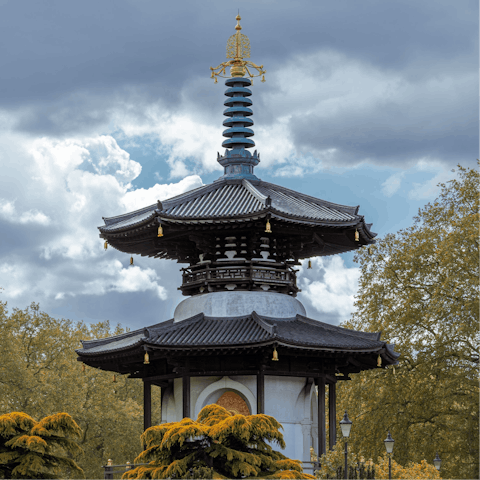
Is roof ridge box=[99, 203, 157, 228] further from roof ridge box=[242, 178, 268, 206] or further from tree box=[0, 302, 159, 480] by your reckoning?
tree box=[0, 302, 159, 480]

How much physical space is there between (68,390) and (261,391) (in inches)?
886

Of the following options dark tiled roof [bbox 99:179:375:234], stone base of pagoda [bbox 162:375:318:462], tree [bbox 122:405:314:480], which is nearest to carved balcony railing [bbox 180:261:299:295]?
dark tiled roof [bbox 99:179:375:234]

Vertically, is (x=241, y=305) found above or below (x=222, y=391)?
above

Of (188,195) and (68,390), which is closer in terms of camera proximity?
(188,195)

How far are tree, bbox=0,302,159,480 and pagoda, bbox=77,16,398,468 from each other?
15.9 metres

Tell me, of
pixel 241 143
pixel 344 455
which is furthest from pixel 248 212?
pixel 344 455

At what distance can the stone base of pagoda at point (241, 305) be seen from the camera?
83.4ft

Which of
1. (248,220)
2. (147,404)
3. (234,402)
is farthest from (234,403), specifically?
(248,220)

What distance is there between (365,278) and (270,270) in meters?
13.0

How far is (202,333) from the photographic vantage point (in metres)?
24.3

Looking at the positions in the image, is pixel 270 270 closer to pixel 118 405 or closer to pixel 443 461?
pixel 443 461

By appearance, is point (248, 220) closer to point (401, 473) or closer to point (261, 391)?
point (261, 391)

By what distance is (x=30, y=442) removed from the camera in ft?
61.0

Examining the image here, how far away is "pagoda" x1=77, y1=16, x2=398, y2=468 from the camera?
2394 cm
